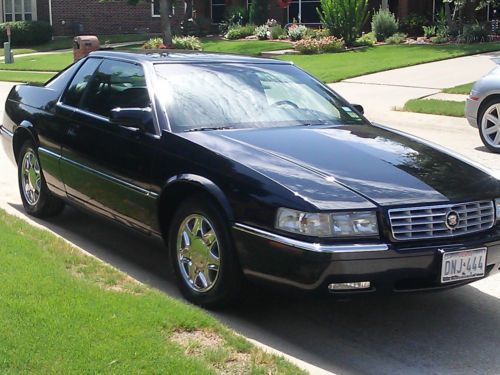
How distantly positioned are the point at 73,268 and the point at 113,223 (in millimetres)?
575

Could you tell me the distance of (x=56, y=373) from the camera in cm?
357

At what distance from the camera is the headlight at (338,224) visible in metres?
4.13

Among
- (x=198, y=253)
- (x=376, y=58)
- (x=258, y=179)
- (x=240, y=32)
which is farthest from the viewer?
(x=240, y=32)

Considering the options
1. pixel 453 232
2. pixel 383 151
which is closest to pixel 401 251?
pixel 453 232

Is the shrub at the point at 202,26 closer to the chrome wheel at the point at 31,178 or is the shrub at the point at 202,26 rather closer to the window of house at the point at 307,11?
the window of house at the point at 307,11

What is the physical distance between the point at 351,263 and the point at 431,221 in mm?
538

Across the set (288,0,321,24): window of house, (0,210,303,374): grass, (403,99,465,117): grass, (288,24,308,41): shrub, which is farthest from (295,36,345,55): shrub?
(0,210,303,374): grass

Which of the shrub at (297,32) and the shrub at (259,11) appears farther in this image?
the shrub at (259,11)

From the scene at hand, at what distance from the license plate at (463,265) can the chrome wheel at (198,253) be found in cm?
135

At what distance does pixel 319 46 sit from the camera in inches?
1121

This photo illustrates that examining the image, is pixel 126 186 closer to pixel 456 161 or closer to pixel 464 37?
pixel 456 161

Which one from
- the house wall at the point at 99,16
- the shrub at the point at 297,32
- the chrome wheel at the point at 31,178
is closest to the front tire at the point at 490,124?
the chrome wheel at the point at 31,178

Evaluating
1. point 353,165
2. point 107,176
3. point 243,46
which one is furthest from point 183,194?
point 243,46

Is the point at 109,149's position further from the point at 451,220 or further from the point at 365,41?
the point at 365,41
